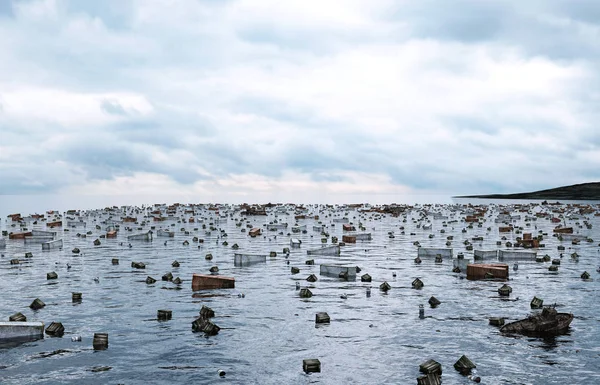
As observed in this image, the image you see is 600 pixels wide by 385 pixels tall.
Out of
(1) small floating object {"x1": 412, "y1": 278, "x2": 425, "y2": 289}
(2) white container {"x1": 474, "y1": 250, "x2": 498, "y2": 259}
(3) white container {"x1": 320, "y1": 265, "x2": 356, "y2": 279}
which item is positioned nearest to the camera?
(1) small floating object {"x1": 412, "y1": 278, "x2": 425, "y2": 289}

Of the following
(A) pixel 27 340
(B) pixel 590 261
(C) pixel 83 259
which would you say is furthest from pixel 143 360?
(B) pixel 590 261

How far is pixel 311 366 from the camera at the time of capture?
2030 cm

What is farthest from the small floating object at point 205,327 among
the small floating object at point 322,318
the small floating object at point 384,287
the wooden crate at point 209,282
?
the small floating object at point 384,287

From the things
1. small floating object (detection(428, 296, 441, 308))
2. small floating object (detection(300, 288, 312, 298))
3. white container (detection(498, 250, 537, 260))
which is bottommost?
small floating object (detection(428, 296, 441, 308))

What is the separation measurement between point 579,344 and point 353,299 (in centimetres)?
1354

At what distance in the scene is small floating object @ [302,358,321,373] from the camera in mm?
20281

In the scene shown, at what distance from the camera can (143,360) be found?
21.7 m

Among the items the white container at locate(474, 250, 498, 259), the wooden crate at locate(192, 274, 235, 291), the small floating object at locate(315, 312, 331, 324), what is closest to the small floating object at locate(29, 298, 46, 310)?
the wooden crate at locate(192, 274, 235, 291)

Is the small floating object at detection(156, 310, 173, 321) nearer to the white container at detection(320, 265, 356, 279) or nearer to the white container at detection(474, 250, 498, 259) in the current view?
the white container at detection(320, 265, 356, 279)

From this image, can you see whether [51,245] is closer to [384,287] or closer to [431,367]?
[384,287]

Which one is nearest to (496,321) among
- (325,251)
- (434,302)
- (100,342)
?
(434,302)

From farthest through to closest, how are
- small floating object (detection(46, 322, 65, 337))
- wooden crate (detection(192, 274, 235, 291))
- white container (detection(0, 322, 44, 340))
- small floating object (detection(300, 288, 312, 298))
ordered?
wooden crate (detection(192, 274, 235, 291)), small floating object (detection(300, 288, 312, 298)), small floating object (detection(46, 322, 65, 337)), white container (detection(0, 322, 44, 340))

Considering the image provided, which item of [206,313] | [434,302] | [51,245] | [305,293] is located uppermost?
[51,245]

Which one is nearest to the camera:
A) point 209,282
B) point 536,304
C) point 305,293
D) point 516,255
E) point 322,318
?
point 322,318
